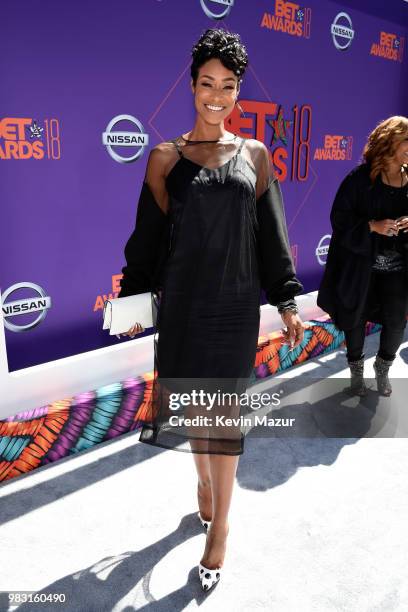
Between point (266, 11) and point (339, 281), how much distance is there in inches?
68.7

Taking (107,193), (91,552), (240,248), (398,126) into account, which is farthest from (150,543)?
(398,126)

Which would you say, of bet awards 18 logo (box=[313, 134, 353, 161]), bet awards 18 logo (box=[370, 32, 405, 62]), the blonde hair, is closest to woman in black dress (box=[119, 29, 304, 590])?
the blonde hair

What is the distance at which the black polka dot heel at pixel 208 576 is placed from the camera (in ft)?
6.08

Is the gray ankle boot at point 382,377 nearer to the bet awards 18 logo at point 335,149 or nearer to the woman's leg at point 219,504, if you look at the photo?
the bet awards 18 logo at point 335,149

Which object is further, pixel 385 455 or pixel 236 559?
pixel 385 455

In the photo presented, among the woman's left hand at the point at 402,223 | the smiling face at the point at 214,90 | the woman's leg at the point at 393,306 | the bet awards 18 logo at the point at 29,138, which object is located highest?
the smiling face at the point at 214,90

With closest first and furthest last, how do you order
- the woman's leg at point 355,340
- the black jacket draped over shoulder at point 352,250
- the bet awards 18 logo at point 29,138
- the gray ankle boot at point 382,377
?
the bet awards 18 logo at point 29,138 < the black jacket draped over shoulder at point 352,250 < the woman's leg at point 355,340 < the gray ankle boot at point 382,377

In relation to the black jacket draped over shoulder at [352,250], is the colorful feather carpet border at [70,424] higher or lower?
lower

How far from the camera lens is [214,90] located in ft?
5.67

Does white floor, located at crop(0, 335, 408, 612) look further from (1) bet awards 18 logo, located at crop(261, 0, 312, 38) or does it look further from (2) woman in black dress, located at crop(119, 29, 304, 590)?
(1) bet awards 18 logo, located at crop(261, 0, 312, 38)

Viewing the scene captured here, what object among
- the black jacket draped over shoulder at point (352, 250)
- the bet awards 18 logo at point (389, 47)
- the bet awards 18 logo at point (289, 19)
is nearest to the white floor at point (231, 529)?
the black jacket draped over shoulder at point (352, 250)

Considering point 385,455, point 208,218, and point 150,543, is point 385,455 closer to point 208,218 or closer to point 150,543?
point 150,543

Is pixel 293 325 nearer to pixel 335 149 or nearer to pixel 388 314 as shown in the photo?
pixel 388 314

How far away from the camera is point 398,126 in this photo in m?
2.72
